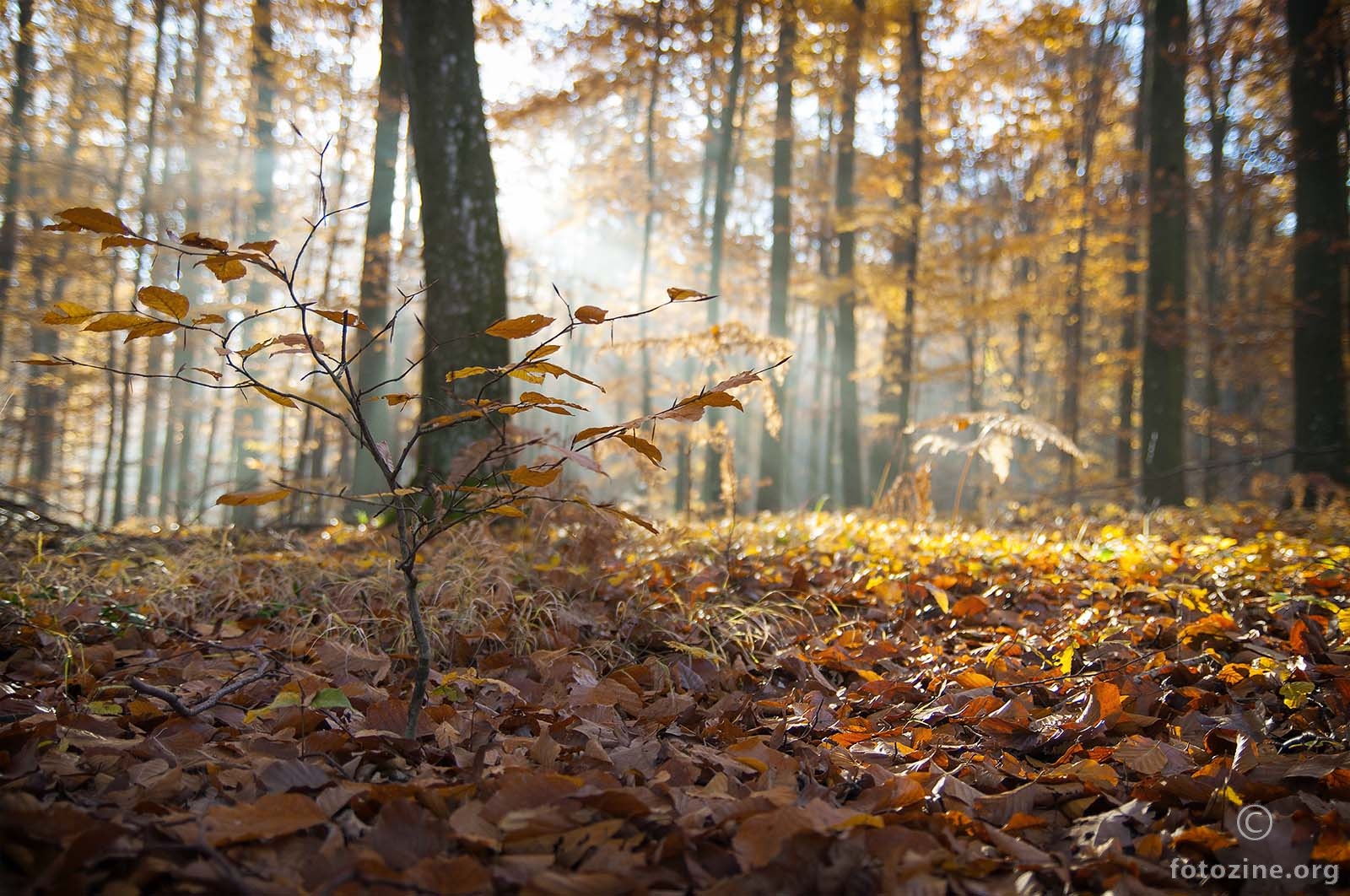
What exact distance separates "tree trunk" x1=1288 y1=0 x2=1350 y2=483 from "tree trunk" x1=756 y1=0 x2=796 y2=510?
5.06 metres

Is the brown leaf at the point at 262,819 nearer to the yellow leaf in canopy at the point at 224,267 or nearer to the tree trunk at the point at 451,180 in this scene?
the yellow leaf in canopy at the point at 224,267

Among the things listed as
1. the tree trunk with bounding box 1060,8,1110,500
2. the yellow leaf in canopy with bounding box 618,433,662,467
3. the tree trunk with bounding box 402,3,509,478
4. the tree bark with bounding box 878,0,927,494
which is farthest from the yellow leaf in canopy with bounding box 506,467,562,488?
the tree trunk with bounding box 1060,8,1110,500

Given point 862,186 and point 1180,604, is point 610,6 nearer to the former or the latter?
point 862,186

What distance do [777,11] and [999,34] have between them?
3.00 metres

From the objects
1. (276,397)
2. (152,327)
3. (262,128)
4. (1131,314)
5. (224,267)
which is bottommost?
(276,397)

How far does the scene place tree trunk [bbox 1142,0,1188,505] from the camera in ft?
22.8

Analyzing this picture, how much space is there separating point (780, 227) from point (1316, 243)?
5460mm

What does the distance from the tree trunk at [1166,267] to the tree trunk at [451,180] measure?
21.1 feet

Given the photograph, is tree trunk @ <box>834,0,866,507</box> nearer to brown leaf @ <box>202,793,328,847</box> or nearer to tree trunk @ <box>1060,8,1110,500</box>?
tree trunk @ <box>1060,8,1110,500</box>

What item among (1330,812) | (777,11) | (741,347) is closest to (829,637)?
(1330,812)

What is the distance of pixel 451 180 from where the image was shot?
4227 millimetres

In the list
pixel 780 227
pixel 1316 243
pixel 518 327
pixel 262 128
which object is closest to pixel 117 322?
pixel 518 327

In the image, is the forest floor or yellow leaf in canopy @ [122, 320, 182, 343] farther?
yellow leaf in canopy @ [122, 320, 182, 343]

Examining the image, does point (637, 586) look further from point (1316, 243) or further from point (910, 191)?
point (910, 191)
